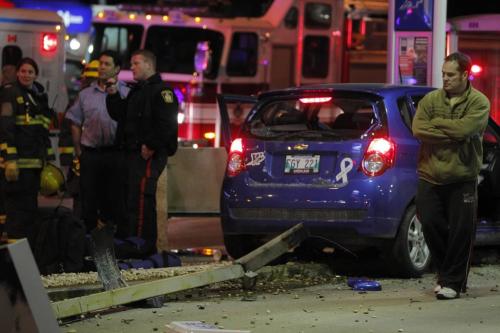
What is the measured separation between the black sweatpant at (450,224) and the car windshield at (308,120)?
1.11 meters

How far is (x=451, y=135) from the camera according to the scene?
8.03m

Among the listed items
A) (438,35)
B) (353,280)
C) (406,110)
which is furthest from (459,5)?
(353,280)

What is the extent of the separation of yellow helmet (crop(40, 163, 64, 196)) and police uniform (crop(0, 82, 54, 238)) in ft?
0.95

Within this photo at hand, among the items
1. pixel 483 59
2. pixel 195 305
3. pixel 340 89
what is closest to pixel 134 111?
pixel 340 89

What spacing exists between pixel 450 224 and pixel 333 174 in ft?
4.04

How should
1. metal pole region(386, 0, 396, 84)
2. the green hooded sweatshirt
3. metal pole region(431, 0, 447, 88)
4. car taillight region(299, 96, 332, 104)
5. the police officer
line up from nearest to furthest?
the green hooded sweatshirt
car taillight region(299, 96, 332, 104)
the police officer
metal pole region(431, 0, 447, 88)
metal pole region(386, 0, 396, 84)

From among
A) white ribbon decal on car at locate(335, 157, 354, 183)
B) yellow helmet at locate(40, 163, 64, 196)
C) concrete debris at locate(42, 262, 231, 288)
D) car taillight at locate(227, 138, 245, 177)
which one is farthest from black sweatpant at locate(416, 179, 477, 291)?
yellow helmet at locate(40, 163, 64, 196)

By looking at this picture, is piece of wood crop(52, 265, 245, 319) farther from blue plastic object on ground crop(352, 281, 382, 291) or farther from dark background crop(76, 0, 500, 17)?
dark background crop(76, 0, 500, 17)

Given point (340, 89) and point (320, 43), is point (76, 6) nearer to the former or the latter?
point (320, 43)

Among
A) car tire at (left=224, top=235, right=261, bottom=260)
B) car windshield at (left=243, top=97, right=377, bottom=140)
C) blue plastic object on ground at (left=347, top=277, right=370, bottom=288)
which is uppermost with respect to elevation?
car windshield at (left=243, top=97, right=377, bottom=140)

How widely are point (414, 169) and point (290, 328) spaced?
8.48 ft

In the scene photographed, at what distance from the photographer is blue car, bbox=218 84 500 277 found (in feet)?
29.4

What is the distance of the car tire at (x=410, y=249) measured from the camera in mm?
9070

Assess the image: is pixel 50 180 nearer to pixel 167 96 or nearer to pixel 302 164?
pixel 167 96
